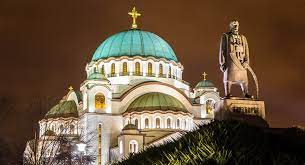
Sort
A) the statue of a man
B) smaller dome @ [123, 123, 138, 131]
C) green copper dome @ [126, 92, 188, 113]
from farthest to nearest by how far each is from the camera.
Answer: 1. green copper dome @ [126, 92, 188, 113]
2. smaller dome @ [123, 123, 138, 131]
3. the statue of a man

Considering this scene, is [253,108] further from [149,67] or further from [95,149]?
[149,67]

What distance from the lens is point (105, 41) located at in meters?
66.2

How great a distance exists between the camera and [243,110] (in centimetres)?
2056

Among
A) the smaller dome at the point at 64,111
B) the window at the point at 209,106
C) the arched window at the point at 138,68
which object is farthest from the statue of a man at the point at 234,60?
the window at the point at 209,106

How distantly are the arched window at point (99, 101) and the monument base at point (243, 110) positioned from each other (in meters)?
37.5

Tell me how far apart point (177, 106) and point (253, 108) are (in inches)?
1449

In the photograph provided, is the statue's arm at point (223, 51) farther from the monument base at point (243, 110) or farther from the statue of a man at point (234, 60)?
the monument base at point (243, 110)

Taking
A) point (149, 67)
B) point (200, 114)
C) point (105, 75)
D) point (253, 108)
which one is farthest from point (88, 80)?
point (253, 108)

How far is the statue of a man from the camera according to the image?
2111 centimetres

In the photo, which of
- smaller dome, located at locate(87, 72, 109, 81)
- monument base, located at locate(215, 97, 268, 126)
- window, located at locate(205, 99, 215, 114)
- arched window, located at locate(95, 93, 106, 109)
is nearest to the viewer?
monument base, located at locate(215, 97, 268, 126)

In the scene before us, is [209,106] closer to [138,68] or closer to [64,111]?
[138,68]

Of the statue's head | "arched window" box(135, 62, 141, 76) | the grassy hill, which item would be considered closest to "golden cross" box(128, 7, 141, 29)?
"arched window" box(135, 62, 141, 76)

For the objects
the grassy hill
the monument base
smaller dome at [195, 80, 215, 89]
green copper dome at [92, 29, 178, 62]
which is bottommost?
the grassy hill

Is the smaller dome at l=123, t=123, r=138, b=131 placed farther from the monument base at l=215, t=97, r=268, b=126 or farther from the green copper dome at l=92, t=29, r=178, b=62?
the monument base at l=215, t=97, r=268, b=126
